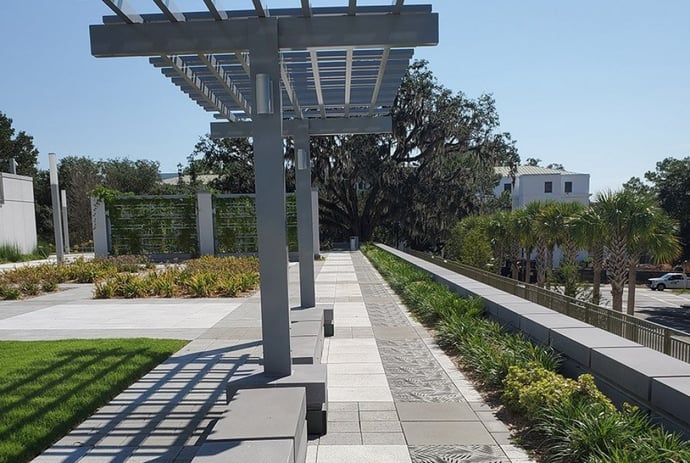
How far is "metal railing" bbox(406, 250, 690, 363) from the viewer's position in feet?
14.6

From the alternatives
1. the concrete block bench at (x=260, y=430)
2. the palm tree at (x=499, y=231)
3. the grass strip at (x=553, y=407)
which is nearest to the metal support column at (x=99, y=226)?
the palm tree at (x=499, y=231)

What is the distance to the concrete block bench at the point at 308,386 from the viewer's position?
3.98m

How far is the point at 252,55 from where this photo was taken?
13.3ft

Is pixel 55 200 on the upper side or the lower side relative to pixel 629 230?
upper

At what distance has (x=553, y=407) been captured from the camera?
3.95 m

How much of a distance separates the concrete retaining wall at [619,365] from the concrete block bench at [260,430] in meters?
2.59

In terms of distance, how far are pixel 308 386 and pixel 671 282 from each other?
149 ft

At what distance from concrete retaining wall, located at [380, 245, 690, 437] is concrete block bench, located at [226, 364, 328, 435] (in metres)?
2.46

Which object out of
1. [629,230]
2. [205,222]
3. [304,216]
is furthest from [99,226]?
[629,230]

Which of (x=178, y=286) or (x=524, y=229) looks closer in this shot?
(x=178, y=286)

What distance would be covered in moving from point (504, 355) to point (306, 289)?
3.05 meters

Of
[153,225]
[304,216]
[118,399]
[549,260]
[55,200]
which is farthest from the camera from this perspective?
[153,225]

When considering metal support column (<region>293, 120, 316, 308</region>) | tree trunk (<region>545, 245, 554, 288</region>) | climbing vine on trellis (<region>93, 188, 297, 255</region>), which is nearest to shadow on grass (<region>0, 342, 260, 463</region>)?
metal support column (<region>293, 120, 316, 308</region>)

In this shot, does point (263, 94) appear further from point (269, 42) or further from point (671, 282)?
point (671, 282)
